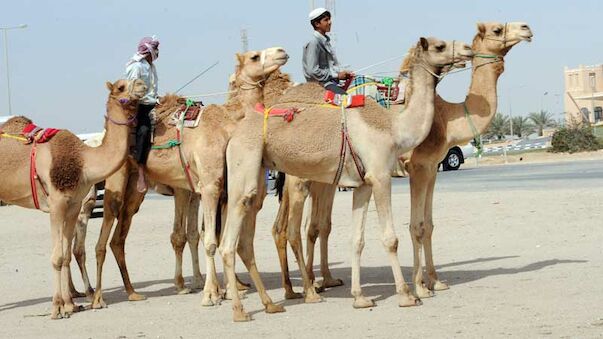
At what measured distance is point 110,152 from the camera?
11.6 m

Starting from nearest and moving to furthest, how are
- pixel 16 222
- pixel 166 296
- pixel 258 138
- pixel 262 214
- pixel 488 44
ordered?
pixel 258 138 < pixel 488 44 < pixel 166 296 < pixel 262 214 < pixel 16 222

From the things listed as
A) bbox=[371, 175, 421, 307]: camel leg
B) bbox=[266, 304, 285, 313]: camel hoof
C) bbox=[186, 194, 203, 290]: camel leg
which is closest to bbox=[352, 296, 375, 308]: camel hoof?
bbox=[371, 175, 421, 307]: camel leg

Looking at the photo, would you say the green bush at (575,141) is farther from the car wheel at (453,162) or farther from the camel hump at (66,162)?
the camel hump at (66,162)

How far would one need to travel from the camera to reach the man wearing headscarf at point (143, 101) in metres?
12.4

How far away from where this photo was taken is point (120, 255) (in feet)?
41.6

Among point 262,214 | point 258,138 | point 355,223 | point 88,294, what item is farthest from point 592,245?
point 262,214

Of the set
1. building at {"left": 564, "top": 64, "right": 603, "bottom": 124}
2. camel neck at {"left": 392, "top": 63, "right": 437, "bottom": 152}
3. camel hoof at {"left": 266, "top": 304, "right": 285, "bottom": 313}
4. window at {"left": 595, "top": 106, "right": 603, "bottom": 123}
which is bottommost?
camel hoof at {"left": 266, "top": 304, "right": 285, "bottom": 313}

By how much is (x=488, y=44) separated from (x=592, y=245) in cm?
378

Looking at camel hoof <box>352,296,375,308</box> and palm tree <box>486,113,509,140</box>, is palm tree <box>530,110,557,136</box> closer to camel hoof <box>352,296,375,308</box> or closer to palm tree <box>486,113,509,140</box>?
palm tree <box>486,113,509,140</box>

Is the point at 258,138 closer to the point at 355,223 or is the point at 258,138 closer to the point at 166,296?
the point at 355,223

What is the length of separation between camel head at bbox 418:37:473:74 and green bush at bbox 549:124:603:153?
44953 millimetres

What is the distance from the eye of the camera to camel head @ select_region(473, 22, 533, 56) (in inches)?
462

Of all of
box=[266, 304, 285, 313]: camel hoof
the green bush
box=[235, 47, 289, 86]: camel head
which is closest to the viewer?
box=[266, 304, 285, 313]: camel hoof

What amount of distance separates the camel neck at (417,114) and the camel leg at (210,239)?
7.63ft
